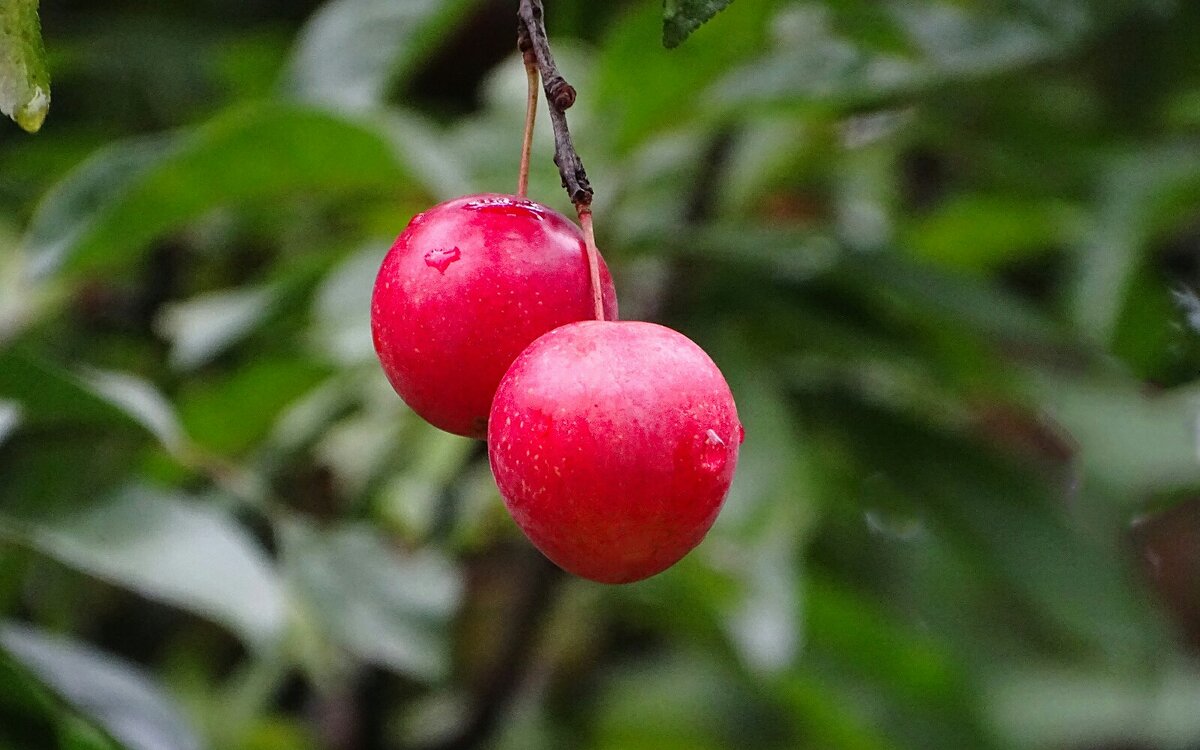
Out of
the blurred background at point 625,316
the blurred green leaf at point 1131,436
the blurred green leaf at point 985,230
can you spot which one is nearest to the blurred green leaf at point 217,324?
the blurred background at point 625,316

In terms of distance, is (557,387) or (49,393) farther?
(49,393)

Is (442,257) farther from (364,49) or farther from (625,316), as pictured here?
(625,316)

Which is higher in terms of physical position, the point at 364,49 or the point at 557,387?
the point at 557,387

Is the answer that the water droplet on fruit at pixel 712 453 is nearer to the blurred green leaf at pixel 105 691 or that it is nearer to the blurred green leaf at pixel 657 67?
the blurred green leaf at pixel 105 691

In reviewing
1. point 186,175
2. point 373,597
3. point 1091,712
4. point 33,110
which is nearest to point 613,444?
point 33,110

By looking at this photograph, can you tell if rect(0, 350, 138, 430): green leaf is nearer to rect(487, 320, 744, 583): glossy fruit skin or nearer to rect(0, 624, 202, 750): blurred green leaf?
rect(0, 624, 202, 750): blurred green leaf

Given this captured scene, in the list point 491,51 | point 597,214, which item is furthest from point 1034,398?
point 491,51
